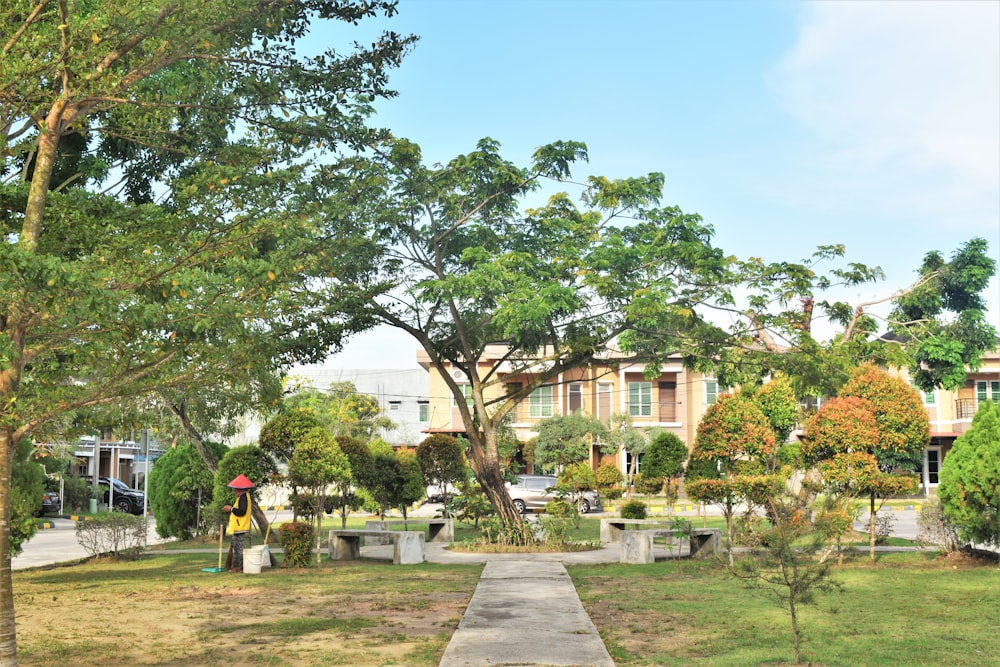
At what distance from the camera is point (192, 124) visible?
9508 millimetres

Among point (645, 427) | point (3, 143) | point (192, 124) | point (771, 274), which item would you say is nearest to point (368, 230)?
point (771, 274)

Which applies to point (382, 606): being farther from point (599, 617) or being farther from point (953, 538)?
point (953, 538)

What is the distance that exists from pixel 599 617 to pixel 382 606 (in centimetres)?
274

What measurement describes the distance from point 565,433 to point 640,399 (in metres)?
7.11

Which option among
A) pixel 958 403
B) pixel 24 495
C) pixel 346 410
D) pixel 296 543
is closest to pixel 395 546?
pixel 296 543

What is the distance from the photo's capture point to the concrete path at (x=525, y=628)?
816 cm

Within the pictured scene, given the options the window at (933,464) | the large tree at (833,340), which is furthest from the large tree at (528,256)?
the window at (933,464)

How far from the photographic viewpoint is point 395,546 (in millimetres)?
18078

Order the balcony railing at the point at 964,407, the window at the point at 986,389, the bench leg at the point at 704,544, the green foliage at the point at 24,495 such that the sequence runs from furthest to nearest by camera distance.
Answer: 1. the balcony railing at the point at 964,407
2. the window at the point at 986,389
3. the bench leg at the point at 704,544
4. the green foliage at the point at 24,495

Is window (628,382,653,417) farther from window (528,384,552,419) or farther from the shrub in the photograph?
the shrub

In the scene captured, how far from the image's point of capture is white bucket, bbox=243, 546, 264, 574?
16.2m

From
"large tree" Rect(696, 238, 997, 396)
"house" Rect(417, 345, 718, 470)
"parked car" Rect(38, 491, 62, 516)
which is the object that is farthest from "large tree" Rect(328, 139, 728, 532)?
"house" Rect(417, 345, 718, 470)

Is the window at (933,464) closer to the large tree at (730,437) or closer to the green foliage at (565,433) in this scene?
the green foliage at (565,433)

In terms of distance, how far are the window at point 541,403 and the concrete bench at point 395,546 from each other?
33.6 metres
